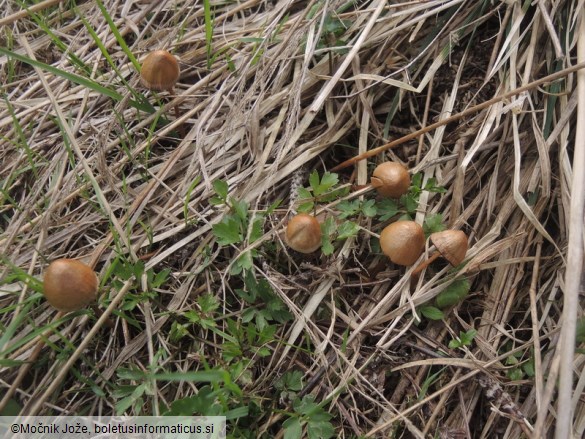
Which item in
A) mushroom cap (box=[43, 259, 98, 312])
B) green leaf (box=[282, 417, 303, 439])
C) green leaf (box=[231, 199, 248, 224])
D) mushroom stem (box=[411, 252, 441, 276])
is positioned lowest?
green leaf (box=[282, 417, 303, 439])

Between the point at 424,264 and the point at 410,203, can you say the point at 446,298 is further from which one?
the point at 410,203

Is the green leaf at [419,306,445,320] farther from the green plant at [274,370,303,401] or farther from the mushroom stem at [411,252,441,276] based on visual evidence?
the green plant at [274,370,303,401]

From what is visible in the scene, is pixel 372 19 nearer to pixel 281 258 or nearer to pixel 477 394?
pixel 281 258

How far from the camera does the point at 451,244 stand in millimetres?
1656

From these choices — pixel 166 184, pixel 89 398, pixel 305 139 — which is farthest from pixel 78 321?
pixel 305 139

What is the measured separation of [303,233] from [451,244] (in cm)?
47

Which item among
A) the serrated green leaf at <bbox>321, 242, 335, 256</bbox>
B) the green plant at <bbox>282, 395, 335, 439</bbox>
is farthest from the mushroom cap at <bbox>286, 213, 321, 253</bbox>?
the green plant at <bbox>282, 395, 335, 439</bbox>

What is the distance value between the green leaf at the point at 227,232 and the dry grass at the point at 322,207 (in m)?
0.07

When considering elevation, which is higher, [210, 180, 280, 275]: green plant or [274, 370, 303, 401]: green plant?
[210, 180, 280, 275]: green plant

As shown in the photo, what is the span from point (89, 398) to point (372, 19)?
5.36 ft

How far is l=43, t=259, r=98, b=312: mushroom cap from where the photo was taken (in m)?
1.55

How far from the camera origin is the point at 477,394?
1639 mm

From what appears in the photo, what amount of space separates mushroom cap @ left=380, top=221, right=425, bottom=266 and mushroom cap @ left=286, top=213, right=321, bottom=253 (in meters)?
0.22

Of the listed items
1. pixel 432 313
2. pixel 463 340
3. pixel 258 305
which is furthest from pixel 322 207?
pixel 463 340
